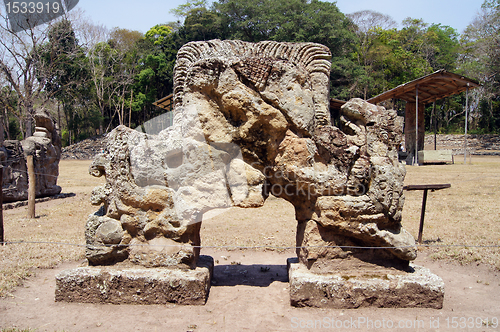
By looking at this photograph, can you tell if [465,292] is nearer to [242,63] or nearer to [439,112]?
[242,63]

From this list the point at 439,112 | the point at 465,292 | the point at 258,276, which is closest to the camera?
the point at 465,292

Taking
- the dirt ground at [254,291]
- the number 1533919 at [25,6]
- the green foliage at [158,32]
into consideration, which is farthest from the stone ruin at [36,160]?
the green foliage at [158,32]

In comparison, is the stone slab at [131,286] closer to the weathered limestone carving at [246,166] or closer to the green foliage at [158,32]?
the weathered limestone carving at [246,166]

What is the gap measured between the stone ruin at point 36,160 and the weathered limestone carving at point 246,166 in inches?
256

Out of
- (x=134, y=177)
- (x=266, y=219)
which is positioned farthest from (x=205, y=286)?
(x=266, y=219)

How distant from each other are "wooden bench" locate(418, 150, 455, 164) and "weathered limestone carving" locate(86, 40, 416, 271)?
13138mm

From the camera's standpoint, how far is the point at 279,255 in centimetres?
517

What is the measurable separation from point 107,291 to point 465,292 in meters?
3.78

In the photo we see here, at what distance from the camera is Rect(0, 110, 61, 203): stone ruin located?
8883mm

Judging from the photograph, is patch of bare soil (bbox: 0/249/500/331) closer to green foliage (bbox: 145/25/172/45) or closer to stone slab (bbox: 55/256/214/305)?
stone slab (bbox: 55/256/214/305)

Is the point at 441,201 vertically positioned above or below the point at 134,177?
below

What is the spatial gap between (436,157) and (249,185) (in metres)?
14.2

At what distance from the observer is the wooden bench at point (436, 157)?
15078 millimetres

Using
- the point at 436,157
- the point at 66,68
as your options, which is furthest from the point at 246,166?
the point at 66,68
